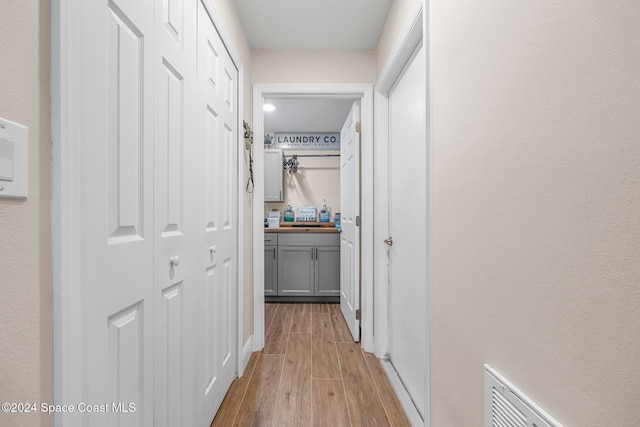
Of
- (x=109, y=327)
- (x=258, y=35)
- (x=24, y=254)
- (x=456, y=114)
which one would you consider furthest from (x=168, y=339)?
(x=258, y=35)

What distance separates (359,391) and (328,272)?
76.6 inches

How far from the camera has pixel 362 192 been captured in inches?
95.3

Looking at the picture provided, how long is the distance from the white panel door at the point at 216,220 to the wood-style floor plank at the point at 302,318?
99 cm

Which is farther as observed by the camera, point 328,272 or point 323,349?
point 328,272

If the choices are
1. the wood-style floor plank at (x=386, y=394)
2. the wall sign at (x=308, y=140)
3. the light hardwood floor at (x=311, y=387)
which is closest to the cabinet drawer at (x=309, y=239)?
the light hardwood floor at (x=311, y=387)

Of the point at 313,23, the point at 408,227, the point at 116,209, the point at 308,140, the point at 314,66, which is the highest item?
the point at 313,23

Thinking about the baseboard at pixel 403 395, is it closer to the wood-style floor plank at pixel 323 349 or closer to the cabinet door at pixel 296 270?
the wood-style floor plank at pixel 323 349

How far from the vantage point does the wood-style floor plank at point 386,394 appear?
5.16 feet

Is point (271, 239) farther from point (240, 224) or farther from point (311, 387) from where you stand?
point (311, 387)

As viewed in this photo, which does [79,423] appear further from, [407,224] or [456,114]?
[407,224]

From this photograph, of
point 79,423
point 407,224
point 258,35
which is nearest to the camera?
point 79,423

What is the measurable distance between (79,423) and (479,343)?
103cm

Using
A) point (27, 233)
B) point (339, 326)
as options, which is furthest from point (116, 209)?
point (339, 326)

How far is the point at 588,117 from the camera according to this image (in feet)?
1.80
